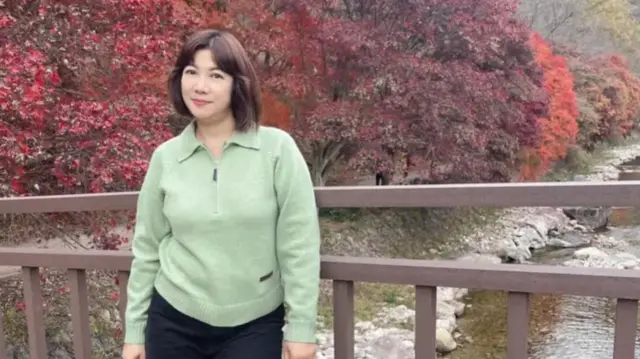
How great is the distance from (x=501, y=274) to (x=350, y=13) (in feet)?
22.5

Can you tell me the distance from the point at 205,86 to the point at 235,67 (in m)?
0.08

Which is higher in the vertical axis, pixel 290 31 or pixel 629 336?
pixel 290 31

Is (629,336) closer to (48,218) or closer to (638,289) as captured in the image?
(638,289)

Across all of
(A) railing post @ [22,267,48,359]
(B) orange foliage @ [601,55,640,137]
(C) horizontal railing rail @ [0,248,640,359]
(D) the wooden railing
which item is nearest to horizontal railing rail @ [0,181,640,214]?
(D) the wooden railing

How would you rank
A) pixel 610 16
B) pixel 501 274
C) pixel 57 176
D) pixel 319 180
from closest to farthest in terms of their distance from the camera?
1. pixel 501 274
2. pixel 57 176
3. pixel 319 180
4. pixel 610 16

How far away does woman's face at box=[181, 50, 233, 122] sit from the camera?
1.27 meters

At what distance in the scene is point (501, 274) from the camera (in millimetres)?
1298

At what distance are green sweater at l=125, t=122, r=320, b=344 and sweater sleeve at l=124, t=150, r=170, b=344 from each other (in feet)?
0.20

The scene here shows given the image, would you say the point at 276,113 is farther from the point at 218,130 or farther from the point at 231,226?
the point at 231,226

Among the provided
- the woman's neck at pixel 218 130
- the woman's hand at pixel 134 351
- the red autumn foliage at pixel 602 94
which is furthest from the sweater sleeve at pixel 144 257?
the red autumn foliage at pixel 602 94

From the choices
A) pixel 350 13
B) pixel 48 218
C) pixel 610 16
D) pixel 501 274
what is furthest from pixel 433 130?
pixel 610 16

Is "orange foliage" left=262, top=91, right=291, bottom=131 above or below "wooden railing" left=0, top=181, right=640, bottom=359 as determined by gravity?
above

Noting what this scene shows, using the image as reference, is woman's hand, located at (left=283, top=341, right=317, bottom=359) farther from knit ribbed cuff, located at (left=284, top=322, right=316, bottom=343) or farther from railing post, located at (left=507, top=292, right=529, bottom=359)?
railing post, located at (left=507, top=292, right=529, bottom=359)

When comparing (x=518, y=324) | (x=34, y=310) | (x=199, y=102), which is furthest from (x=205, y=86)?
(x=34, y=310)
